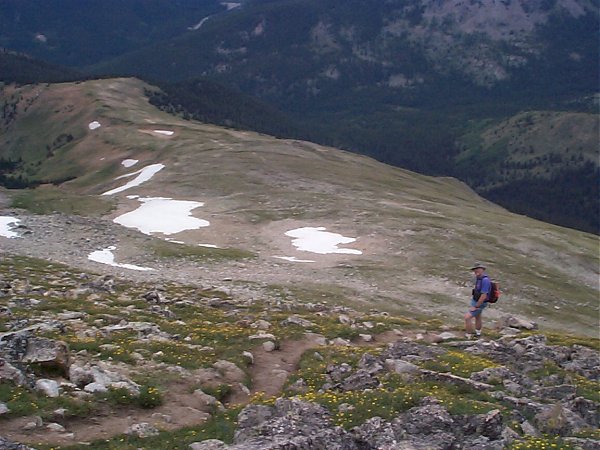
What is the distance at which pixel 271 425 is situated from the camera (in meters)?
15.4

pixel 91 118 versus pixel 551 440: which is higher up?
pixel 91 118

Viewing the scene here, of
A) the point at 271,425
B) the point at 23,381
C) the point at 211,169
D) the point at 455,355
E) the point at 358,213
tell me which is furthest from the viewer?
the point at 211,169

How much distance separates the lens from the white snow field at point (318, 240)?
191ft

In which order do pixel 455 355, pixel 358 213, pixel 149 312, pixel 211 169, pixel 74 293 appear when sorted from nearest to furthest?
pixel 455 355, pixel 149 312, pixel 74 293, pixel 358 213, pixel 211 169

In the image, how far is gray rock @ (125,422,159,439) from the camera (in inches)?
623

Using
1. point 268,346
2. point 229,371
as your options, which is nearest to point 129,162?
point 268,346

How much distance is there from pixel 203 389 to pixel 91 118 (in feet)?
575

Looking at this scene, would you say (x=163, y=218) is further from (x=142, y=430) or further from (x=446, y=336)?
(x=142, y=430)

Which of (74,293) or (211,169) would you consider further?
(211,169)

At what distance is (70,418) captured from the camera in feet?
53.1

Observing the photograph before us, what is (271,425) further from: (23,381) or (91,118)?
(91,118)

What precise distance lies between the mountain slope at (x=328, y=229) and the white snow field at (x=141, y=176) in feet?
2.95

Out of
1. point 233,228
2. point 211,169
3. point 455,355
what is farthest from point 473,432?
point 211,169

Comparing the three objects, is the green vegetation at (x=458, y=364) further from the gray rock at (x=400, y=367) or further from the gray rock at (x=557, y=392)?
the gray rock at (x=557, y=392)
